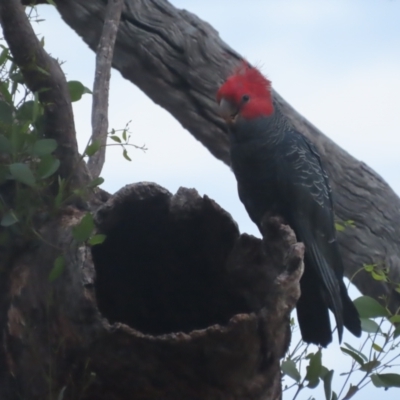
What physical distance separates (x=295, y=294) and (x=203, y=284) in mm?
407

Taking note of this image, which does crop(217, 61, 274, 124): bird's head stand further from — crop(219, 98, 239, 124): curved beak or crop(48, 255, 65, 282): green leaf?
crop(48, 255, 65, 282): green leaf

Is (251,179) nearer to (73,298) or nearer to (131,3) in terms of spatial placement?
(131,3)

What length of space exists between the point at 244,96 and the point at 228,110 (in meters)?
0.07

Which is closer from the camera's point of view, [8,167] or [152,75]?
[8,167]

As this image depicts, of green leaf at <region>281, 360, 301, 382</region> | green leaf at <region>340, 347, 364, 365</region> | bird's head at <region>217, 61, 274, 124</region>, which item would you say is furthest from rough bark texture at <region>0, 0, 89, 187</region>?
bird's head at <region>217, 61, 274, 124</region>

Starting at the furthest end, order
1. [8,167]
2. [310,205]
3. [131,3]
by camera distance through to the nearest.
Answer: [131,3], [310,205], [8,167]

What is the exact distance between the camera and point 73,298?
127 cm

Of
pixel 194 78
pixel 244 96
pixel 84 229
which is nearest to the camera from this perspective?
pixel 84 229

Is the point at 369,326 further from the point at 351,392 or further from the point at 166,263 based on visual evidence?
the point at 166,263

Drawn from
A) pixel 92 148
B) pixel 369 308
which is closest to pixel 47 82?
pixel 92 148

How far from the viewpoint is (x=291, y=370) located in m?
1.47

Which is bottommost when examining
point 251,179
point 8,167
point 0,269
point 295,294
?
point 0,269

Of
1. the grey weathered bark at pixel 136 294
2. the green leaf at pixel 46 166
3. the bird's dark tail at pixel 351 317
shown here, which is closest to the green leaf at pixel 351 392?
the grey weathered bark at pixel 136 294

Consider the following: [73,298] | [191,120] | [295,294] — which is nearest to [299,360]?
[295,294]
